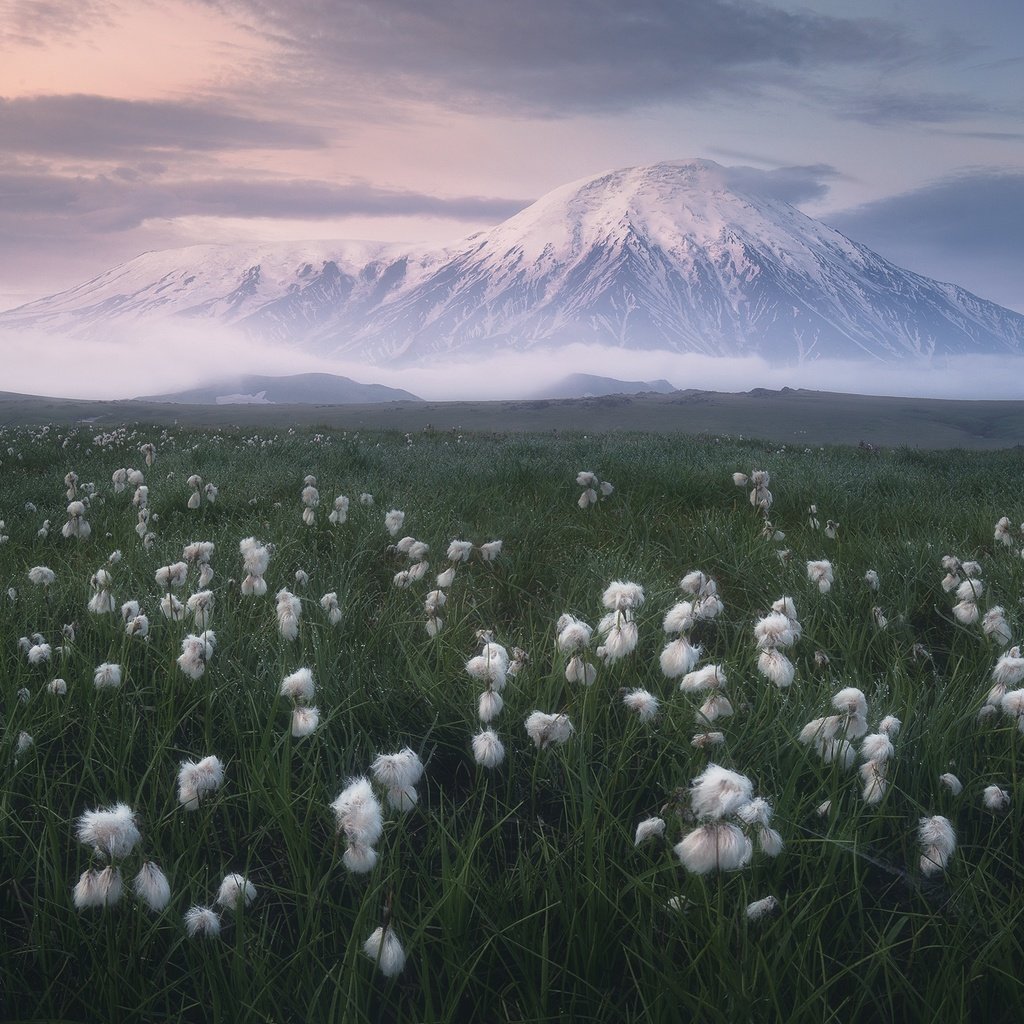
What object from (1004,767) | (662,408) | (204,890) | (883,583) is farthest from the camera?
(662,408)

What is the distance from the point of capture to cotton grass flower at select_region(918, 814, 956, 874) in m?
2.01

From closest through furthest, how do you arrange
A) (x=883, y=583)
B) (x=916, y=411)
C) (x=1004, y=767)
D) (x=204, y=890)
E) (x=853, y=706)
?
1. (x=204, y=890)
2. (x=853, y=706)
3. (x=1004, y=767)
4. (x=883, y=583)
5. (x=916, y=411)

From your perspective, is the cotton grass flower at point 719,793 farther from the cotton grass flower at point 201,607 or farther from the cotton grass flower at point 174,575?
the cotton grass flower at point 174,575

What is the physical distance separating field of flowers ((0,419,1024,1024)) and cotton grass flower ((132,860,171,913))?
0.01 metres

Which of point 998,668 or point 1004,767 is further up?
point 998,668

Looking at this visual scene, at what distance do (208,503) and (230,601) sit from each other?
11.0ft

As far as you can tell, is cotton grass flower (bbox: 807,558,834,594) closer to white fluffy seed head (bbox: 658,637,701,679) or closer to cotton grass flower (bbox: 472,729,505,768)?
white fluffy seed head (bbox: 658,637,701,679)

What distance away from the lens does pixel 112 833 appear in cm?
178

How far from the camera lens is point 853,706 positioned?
7.83 ft

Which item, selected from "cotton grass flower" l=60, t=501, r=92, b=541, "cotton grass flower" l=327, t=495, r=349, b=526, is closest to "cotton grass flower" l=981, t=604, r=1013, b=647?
"cotton grass flower" l=327, t=495, r=349, b=526

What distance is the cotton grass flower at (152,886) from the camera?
6.02ft

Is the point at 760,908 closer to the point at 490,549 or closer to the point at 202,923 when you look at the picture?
the point at 202,923

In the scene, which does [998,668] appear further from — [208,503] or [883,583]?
[208,503]

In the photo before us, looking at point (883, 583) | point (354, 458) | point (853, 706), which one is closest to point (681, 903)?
point (853, 706)
